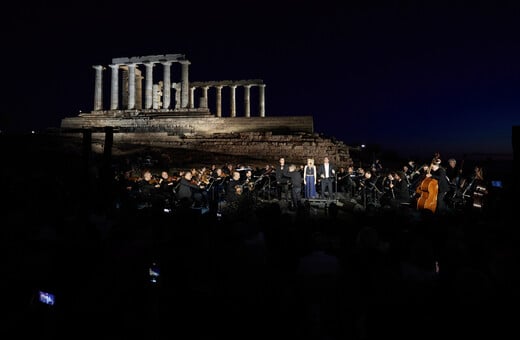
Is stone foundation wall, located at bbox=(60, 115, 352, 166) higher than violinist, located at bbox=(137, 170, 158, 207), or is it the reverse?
stone foundation wall, located at bbox=(60, 115, 352, 166)

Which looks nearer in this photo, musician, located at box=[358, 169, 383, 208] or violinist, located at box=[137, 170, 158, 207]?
violinist, located at box=[137, 170, 158, 207]

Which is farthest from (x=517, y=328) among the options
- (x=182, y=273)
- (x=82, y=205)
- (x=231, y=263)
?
(x=82, y=205)

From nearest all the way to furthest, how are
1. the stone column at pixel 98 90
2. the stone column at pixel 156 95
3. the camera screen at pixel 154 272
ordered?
the camera screen at pixel 154 272
the stone column at pixel 98 90
the stone column at pixel 156 95

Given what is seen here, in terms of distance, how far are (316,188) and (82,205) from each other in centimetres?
808

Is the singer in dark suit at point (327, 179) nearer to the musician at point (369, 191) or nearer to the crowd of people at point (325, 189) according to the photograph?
the crowd of people at point (325, 189)

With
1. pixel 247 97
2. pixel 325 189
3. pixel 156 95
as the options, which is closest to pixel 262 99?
pixel 247 97

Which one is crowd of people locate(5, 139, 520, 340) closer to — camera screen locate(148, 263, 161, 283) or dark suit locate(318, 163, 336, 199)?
camera screen locate(148, 263, 161, 283)

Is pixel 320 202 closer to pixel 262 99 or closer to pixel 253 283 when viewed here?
pixel 253 283

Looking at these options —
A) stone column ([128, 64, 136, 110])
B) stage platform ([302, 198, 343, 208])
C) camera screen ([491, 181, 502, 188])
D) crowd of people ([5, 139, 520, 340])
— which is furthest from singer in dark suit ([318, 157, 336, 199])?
stone column ([128, 64, 136, 110])

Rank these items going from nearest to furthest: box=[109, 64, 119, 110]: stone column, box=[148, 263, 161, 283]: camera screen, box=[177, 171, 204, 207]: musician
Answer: box=[148, 263, 161, 283]: camera screen → box=[177, 171, 204, 207]: musician → box=[109, 64, 119, 110]: stone column

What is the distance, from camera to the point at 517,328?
217cm

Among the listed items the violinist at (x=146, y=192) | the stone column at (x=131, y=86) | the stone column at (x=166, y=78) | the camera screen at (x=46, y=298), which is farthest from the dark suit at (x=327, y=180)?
the stone column at (x=131, y=86)

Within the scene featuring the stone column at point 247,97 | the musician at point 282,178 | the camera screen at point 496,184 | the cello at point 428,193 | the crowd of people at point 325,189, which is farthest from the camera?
the stone column at point 247,97

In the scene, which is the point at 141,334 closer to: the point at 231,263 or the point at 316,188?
the point at 231,263
